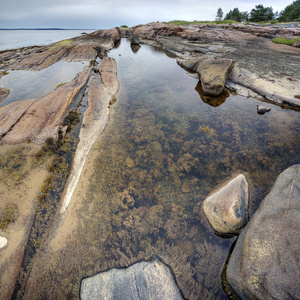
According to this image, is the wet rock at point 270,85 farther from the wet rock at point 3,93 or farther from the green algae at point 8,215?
the wet rock at point 3,93

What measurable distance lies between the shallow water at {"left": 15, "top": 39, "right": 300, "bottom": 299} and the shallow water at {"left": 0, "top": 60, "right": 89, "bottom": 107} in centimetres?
632

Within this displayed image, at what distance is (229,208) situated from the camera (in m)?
4.04

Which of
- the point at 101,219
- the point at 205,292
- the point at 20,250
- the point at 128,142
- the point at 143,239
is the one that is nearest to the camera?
the point at 205,292

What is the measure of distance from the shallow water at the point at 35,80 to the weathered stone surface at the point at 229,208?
1238cm

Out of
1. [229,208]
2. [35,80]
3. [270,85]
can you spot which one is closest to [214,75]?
[270,85]

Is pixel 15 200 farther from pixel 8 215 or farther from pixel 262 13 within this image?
pixel 262 13

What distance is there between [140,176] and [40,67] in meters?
18.1

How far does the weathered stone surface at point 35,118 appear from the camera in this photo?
6.87 metres

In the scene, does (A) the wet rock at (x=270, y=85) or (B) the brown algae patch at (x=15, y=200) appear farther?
(A) the wet rock at (x=270, y=85)

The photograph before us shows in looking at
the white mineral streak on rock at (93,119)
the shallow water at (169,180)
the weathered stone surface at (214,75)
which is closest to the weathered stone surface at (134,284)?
the shallow water at (169,180)

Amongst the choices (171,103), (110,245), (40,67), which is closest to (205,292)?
(110,245)

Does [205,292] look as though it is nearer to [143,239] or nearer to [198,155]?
[143,239]

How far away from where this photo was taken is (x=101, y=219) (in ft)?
14.4

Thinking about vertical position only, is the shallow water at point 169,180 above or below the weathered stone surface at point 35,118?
below
